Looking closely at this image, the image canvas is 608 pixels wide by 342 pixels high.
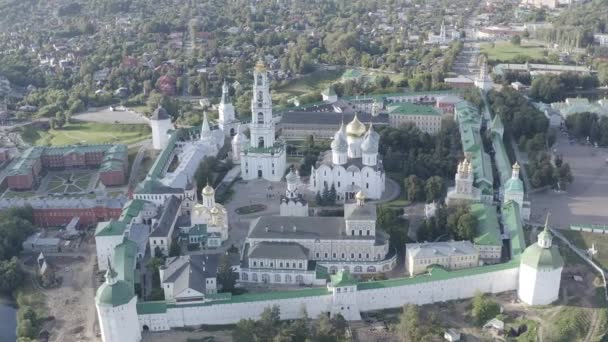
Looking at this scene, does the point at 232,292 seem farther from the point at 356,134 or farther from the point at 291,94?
the point at 291,94

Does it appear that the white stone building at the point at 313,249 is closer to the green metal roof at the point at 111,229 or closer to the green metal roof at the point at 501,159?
the green metal roof at the point at 111,229

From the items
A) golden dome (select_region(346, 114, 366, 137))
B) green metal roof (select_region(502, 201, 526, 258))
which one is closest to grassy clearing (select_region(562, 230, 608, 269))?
green metal roof (select_region(502, 201, 526, 258))

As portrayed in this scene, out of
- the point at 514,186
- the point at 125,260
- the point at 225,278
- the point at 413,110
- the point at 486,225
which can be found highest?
the point at 413,110

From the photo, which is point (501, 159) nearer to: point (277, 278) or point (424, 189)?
point (424, 189)

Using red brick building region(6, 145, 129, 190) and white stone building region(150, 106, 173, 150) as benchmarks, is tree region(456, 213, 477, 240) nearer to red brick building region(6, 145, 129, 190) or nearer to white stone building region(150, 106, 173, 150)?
red brick building region(6, 145, 129, 190)

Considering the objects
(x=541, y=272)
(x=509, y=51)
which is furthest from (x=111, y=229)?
(x=509, y=51)

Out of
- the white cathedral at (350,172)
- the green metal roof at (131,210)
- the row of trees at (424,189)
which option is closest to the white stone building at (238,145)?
the white cathedral at (350,172)

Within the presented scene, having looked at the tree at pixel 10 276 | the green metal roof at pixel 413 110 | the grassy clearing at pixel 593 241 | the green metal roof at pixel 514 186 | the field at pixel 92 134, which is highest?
the green metal roof at pixel 413 110
